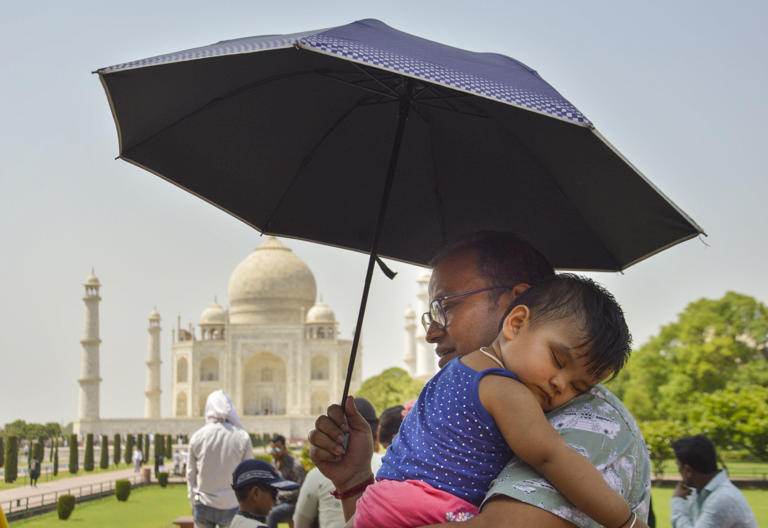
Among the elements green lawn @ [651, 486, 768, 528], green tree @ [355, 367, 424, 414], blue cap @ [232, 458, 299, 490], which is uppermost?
green tree @ [355, 367, 424, 414]

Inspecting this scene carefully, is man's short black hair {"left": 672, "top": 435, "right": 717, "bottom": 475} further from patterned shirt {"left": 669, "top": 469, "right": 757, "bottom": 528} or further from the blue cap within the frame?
the blue cap

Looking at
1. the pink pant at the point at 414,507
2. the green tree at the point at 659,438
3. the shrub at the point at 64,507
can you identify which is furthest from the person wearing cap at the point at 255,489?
the green tree at the point at 659,438

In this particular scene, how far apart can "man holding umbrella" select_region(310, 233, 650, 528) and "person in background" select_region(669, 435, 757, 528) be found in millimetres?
1884

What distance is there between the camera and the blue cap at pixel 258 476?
3771 mm

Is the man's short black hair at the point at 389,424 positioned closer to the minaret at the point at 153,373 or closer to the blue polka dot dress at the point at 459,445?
the blue polka dot dress at the point at 459,445

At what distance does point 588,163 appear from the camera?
7.05 ft

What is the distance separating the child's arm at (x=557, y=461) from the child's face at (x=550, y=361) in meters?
0.09

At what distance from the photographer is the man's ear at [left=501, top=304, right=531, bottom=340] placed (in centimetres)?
162

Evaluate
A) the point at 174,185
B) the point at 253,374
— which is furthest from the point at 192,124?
the point at 253,374

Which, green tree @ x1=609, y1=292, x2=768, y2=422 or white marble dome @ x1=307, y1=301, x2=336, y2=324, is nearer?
green tree @ x1=609, y1=292, x2=768, y2=422

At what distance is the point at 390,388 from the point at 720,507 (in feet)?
92.9

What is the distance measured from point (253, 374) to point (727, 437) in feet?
99.1

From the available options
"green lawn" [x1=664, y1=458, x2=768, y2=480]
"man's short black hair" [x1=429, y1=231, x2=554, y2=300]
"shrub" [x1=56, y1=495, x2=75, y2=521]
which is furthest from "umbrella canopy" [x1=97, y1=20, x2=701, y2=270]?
"green lawn" [x1=664, y1=458, x2=768, y2=480]

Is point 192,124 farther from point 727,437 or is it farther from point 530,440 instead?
point 727,437
